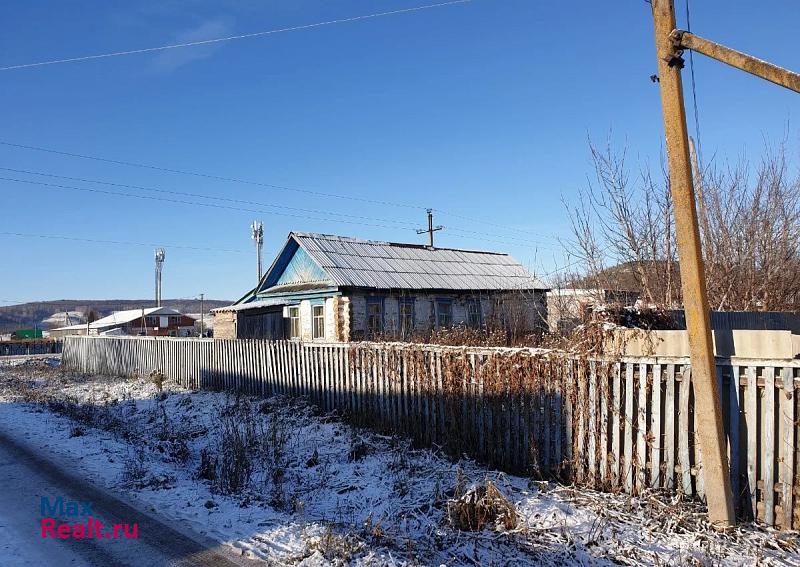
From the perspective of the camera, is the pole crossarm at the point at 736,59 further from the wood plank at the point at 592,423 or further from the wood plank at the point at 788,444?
the wood plank at the point at 592,423

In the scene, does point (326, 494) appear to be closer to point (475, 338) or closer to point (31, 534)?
point (31, 534)

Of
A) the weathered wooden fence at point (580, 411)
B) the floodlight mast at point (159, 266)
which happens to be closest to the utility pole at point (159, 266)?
the floodlight mast at point (159, 266)

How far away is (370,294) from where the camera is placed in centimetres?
1967

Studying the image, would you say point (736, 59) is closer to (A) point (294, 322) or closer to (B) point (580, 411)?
(B) point (580, 411)

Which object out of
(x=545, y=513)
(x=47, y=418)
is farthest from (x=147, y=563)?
(x=47, y=418)

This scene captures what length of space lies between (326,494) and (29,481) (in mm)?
3824

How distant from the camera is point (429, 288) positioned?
70.0 ft

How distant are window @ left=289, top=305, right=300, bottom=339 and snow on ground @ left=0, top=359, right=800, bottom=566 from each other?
10.6 meters

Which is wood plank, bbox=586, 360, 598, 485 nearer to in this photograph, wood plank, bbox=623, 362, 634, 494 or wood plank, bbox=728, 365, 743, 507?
wood plank, bbox=623, 362, 634, 494

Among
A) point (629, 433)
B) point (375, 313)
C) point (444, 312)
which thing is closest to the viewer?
point (629, 433)

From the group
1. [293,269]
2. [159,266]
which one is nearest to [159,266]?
[159,266]

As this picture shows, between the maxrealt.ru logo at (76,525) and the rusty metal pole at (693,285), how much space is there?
204 inches

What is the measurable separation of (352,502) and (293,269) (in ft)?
52.9

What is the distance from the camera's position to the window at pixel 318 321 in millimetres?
19797
